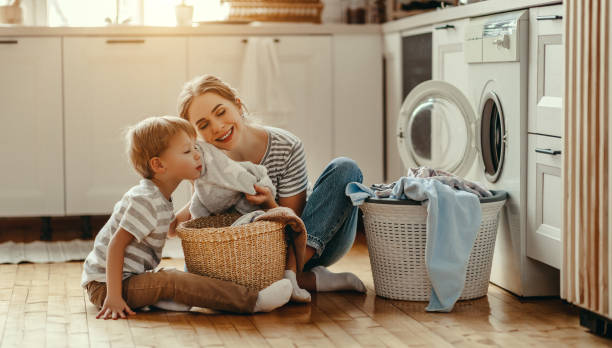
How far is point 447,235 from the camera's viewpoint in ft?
7.20

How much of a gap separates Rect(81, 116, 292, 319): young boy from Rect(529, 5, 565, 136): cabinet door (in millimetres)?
794

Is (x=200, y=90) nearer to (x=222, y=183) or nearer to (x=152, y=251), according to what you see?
(x=222, y=183)

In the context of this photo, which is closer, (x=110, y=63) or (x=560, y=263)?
(x=560, y=263)

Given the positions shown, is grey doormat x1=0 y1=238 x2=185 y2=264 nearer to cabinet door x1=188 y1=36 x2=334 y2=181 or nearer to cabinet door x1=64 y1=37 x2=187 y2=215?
cabinet door x1=64 y1=37 x2=187 y2=215

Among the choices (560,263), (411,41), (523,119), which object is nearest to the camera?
(560,263)

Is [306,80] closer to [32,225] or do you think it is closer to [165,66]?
[165,66]

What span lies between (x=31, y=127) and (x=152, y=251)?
1.39 m

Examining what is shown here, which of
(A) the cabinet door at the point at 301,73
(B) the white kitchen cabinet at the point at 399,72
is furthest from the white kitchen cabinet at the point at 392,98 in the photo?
(A) the cabinet door at the point at 301,73

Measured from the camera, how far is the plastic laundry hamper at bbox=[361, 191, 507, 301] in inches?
88.7

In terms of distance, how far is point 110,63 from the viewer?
3432 millimetres

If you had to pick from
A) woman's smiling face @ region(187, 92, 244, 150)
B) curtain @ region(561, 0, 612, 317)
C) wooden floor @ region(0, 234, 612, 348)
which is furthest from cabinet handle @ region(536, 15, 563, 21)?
woman's smiling face @ region(187, 92, 244, 150)

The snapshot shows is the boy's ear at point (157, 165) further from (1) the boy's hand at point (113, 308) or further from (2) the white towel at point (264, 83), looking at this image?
(2) the white towel at point (264, 83)

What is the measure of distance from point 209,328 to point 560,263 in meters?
0.89

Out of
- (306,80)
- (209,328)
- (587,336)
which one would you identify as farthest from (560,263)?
(306,80)
